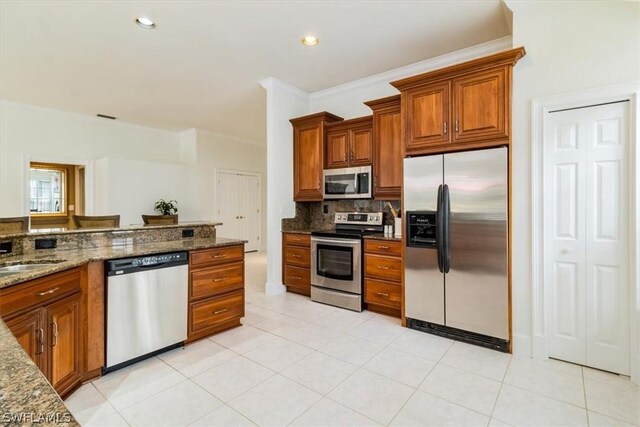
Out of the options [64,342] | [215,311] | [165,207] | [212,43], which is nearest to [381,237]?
[215,311]

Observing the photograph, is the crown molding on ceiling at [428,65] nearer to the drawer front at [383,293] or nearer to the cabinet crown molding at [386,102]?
the cabinet crown molding at [386,102]

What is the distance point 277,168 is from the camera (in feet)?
14.5

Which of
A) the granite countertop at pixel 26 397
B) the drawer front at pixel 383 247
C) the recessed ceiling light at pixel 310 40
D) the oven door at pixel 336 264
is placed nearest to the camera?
the granite countertop at pixel 26 397

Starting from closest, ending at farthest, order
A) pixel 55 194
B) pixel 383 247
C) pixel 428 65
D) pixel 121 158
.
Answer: pixel 383 247, pixel 428 65, pixel 121 158, pixel 55 194

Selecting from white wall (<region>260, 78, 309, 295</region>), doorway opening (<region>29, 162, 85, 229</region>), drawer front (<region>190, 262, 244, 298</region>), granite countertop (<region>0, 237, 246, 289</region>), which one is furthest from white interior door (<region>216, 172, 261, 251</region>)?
granite countertop (<region>0, 237, 246, 289</region>)

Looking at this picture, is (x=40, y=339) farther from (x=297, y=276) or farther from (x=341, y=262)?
(x=297, y=276)

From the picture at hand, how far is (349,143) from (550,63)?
2222 mm

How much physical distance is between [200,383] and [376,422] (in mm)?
1224

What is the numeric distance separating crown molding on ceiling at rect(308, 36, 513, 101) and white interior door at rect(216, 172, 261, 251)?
3.68 meters

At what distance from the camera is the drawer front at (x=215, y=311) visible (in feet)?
9.26

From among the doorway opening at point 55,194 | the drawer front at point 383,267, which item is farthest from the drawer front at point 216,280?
the doorway opening at point 55,194

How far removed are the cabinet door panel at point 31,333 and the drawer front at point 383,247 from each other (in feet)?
9.29

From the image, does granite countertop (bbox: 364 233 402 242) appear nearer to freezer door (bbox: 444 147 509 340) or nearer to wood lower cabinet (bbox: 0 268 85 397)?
freezer door (bbox: 444 147 509 340)

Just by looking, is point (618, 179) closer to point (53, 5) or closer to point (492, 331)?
point (492, 331)
